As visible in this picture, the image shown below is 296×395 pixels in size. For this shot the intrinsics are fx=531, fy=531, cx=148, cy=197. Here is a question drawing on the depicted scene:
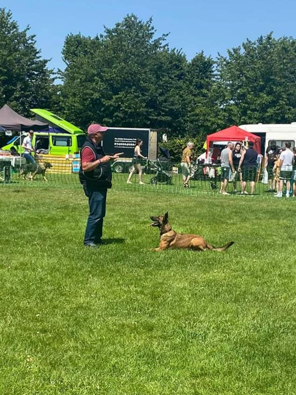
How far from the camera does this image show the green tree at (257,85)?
43.6m

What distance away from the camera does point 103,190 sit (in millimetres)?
7609

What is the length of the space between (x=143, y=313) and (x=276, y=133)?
21.6 meters

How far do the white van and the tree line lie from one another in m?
15.1

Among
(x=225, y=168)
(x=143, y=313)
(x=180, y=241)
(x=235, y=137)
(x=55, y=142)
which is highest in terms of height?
(x=235, y=137)

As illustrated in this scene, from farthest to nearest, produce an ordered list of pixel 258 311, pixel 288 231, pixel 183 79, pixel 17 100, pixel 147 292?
pixel 183 79, pixel 17 100, pixel 288 231, pixel 147 292, pixel 258 311

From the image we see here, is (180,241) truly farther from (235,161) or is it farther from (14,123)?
(14,123)

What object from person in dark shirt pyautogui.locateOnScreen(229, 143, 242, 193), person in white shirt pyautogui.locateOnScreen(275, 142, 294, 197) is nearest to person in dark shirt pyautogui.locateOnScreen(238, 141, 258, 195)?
person in dark shirt pyautogui.locateOnScreen(229, 143, 242, 193)

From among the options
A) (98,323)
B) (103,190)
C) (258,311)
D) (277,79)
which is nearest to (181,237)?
(103,190)

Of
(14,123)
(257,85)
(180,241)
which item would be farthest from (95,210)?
(257,85)

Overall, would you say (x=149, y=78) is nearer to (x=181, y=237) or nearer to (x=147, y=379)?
(x=181, y=237)

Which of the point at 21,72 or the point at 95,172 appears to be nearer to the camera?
the point at 95,172

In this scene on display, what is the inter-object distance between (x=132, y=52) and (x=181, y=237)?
129 ft

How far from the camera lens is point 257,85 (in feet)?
148

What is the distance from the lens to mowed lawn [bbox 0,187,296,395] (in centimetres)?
364
